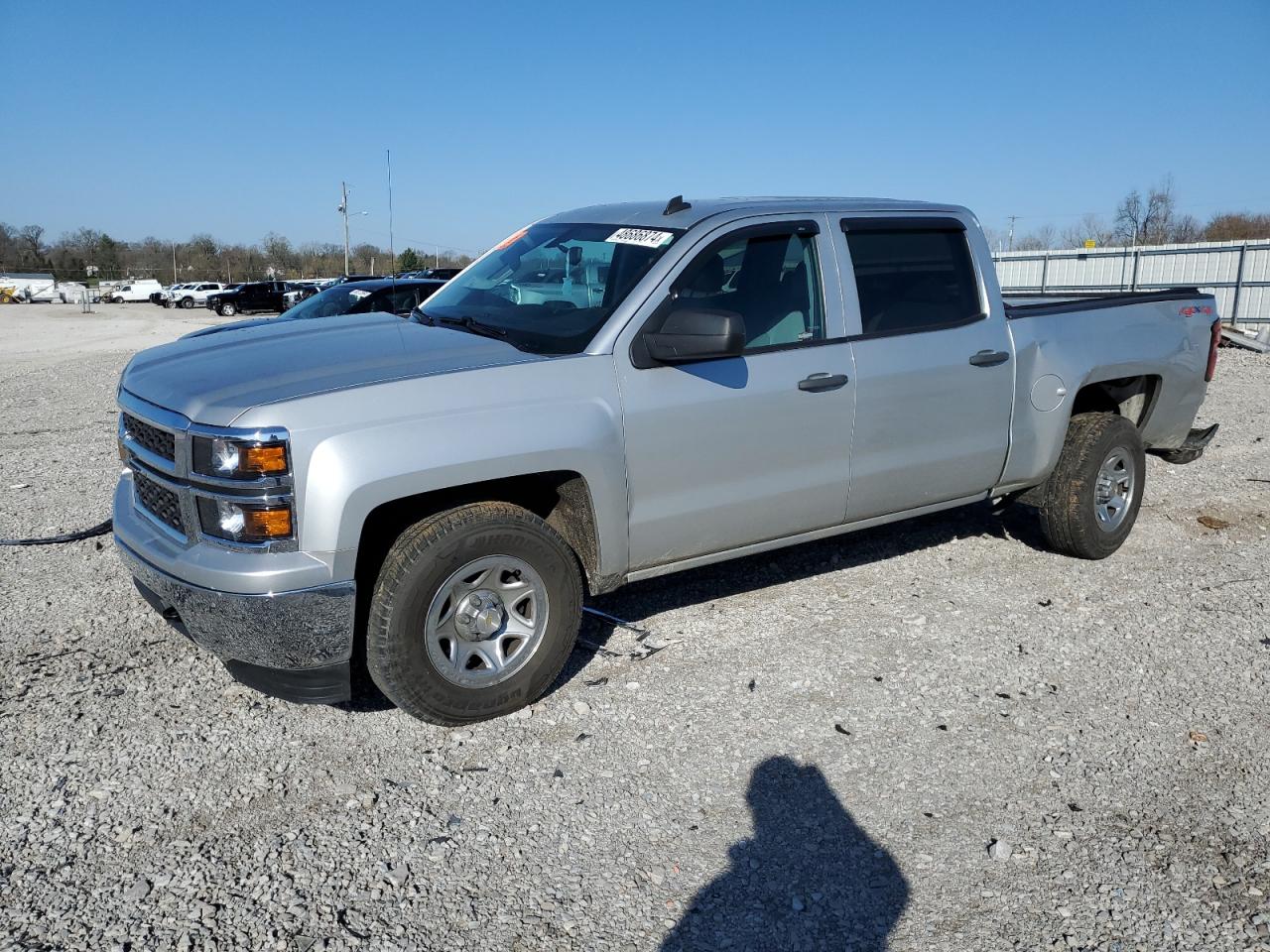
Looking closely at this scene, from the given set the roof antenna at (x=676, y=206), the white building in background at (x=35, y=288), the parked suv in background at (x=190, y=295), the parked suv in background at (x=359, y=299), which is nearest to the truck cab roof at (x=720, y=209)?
the roof antenna at (x=676, y=206)

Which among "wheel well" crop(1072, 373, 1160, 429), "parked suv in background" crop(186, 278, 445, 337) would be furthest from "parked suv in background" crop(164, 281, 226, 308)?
"wheel well" crop(1072, 373, 1160, 429)

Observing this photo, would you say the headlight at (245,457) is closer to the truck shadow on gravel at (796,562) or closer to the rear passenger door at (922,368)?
the truck shadow on gravel at (796,562)

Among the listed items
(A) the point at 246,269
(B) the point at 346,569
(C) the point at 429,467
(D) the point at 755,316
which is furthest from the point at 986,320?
(A) the point at 246,269

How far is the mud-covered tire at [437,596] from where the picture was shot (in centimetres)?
370

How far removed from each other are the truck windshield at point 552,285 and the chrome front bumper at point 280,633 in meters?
1.32

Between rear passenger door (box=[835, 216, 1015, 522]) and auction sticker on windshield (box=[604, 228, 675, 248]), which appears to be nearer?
auction sticker on windshield (box=[604, 228, 675, 248])

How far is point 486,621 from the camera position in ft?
13.0

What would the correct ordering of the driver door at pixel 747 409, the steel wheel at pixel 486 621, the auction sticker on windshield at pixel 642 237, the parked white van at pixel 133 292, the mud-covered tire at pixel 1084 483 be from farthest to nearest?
the parked white van at pixel 133 292 → the mud-covered tire at pixel 1084 483 → the auction sticker on windshield at pixel 642 237 → the driver door at pixel 747 409 → the steel wheel at pixel 486 621

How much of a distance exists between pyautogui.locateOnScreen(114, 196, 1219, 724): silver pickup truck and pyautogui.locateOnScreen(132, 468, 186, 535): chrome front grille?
13mm

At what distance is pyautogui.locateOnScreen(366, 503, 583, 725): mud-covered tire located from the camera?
370cm

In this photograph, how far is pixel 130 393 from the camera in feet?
13.4

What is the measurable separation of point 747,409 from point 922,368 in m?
1.10

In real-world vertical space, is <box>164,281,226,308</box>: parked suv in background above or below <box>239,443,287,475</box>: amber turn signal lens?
below

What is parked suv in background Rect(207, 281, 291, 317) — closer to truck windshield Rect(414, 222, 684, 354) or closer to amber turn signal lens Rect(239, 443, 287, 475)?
truck windshield Rect(414, 222, 684, 354)
